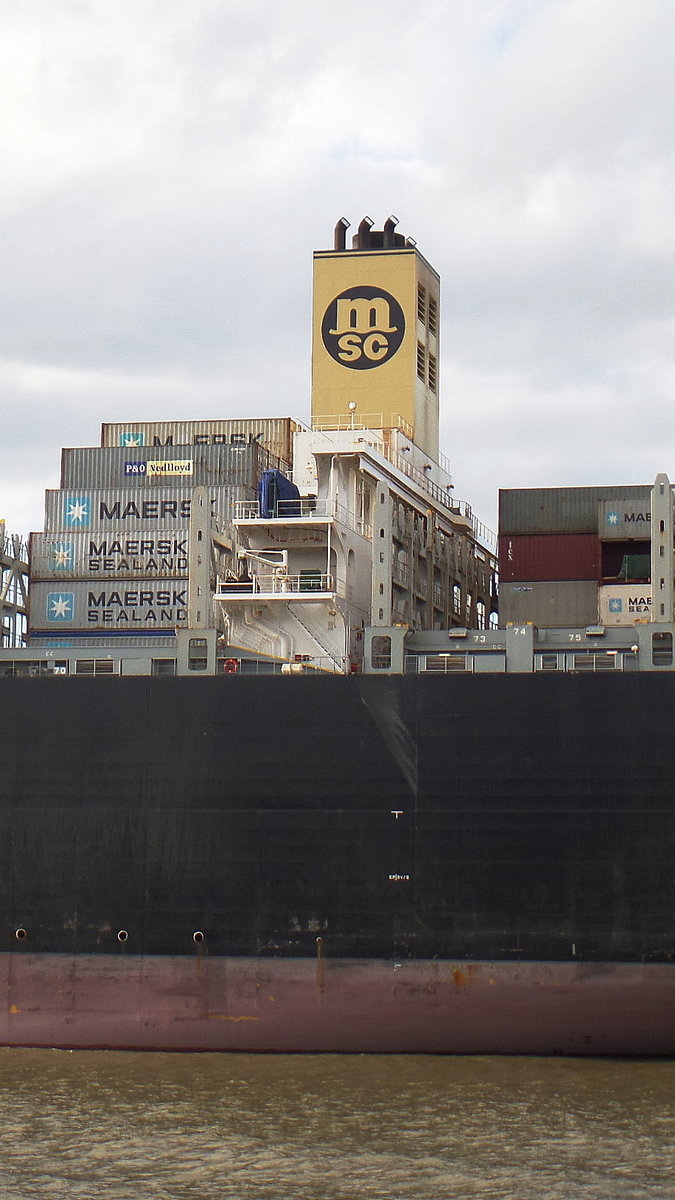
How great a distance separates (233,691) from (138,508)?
29.3 ft

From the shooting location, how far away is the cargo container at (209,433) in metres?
34.2

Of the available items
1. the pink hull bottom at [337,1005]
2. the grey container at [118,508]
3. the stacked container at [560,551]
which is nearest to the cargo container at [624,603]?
the stacked container at [560,551]

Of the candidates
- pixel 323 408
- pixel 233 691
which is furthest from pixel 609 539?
pixel 233 691

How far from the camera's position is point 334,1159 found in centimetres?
1720

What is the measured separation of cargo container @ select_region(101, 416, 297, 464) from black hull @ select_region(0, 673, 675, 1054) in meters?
10.2

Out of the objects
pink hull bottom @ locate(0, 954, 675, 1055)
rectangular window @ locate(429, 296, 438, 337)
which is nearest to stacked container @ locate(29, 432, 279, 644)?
rectangular window @ locate(429, 296, 438, 337)

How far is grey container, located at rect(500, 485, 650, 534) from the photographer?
31797mm

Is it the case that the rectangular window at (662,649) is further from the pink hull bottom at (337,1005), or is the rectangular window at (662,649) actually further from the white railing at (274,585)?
the white railing at (274,585)

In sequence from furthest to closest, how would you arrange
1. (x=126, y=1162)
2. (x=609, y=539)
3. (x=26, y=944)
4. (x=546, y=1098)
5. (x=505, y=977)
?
(x=609, y=539) → (x=26, y=944) → (x=505, y=977) → (x=546, y=1098) → (x=126, y=1162)

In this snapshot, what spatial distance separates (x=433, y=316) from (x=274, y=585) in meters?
11.6

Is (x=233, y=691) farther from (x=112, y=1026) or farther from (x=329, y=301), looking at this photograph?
(x=329, y=301)

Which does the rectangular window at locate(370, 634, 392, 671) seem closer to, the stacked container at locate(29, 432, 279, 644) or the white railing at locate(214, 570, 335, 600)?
the white railing at locate(214, 570, 335, 600)

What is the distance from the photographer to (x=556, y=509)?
32062 mm

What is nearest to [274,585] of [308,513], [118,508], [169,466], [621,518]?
[308,513]
